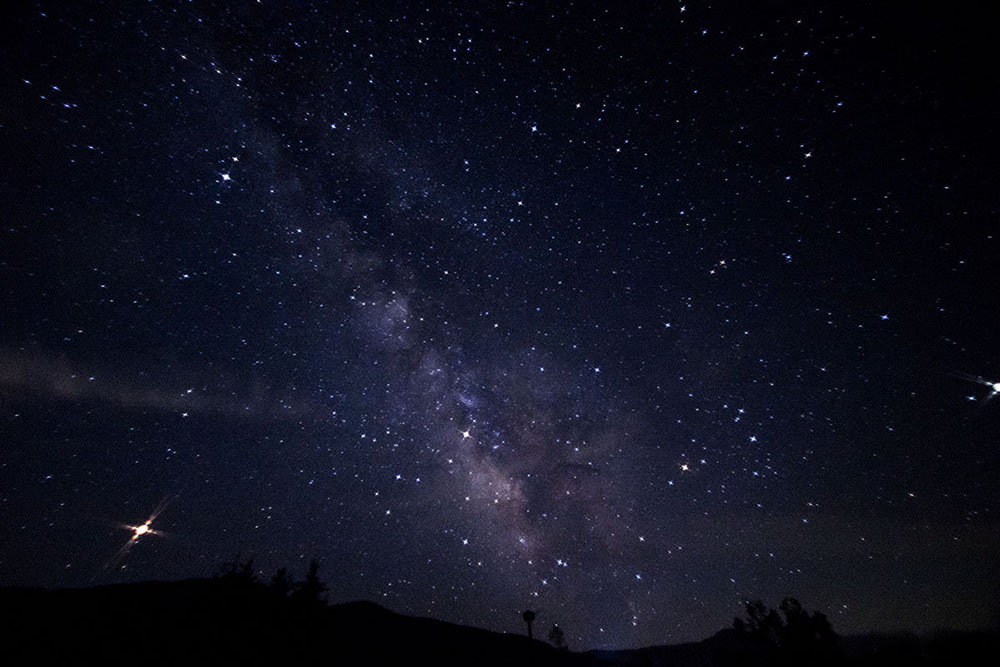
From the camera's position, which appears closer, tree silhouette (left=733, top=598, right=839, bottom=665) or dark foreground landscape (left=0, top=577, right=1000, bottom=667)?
dark foreground landscape (left=0, top=577, right=1000, bottom=667)

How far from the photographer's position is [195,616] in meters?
16.2

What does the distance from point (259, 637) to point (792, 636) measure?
32.6 metres

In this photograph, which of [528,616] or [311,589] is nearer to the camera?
[311,589]

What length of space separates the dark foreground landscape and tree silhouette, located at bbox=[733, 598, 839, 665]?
0.10 metres

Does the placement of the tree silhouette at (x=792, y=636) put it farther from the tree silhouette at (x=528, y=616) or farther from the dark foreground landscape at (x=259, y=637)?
the tree silhouette at (x=528, y=616)

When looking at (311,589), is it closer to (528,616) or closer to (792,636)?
(528,616)

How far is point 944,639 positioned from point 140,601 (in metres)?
51.6

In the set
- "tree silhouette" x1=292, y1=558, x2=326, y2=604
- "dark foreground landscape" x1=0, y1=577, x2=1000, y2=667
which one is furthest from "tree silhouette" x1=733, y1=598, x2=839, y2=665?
"tree silhouette" x1=292, y1=558, x2=326, y2=604

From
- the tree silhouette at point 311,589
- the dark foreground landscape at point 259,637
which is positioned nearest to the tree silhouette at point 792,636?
the dark foreground landscape at point 259,637

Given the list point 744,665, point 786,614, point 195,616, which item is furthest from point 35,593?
point 786,614

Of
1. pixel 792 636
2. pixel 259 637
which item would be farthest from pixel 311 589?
pixel 792 636

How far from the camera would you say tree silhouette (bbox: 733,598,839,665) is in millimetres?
25000

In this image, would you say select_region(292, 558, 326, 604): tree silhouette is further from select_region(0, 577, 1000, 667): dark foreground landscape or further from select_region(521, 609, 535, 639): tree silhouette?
select_region(521, 609, 535, 639): tree silhouette

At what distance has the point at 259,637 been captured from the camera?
14852 mm
